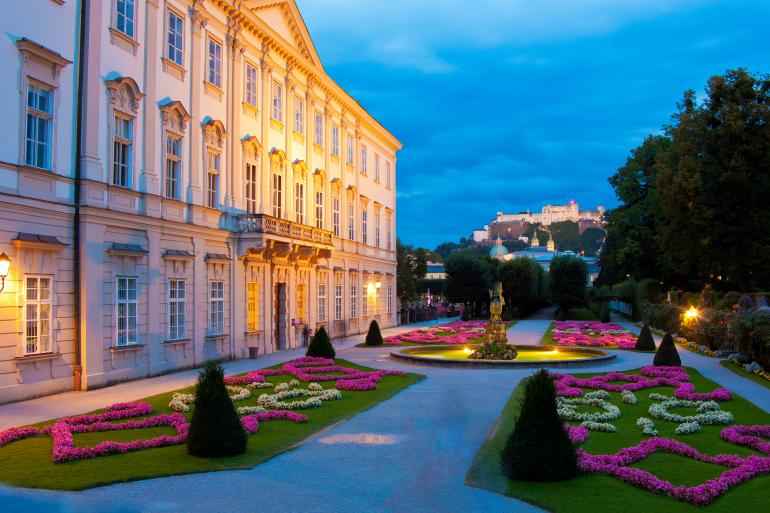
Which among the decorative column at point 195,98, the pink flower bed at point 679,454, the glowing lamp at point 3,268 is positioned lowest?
the pink flower bed at point 679,454

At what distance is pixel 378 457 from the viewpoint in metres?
12.2

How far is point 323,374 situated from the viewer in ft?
79.8

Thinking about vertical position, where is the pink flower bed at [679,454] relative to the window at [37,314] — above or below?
below

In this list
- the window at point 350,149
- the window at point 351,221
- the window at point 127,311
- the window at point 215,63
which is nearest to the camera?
the window at point 127,311

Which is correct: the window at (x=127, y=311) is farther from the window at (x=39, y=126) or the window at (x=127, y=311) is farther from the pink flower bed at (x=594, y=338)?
the pink flower bed at (x=594, y=338)

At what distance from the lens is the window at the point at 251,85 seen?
1254 inches

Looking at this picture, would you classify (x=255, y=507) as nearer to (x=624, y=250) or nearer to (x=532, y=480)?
(x=532, y=480)

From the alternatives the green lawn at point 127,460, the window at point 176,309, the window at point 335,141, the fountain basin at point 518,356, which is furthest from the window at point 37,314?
the window at point 335,141

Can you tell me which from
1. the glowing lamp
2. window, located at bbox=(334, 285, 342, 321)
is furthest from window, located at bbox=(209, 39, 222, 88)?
window, located at bbox=(334, 285, 342, 321)

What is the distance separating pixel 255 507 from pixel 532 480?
4165 mm

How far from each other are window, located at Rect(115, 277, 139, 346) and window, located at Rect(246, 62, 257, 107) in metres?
12.4

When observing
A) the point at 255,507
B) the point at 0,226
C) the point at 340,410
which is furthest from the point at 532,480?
the point at 0,226

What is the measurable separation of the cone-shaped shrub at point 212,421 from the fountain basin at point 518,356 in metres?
16.2

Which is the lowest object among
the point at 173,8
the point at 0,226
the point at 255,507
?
the point at 255,507
